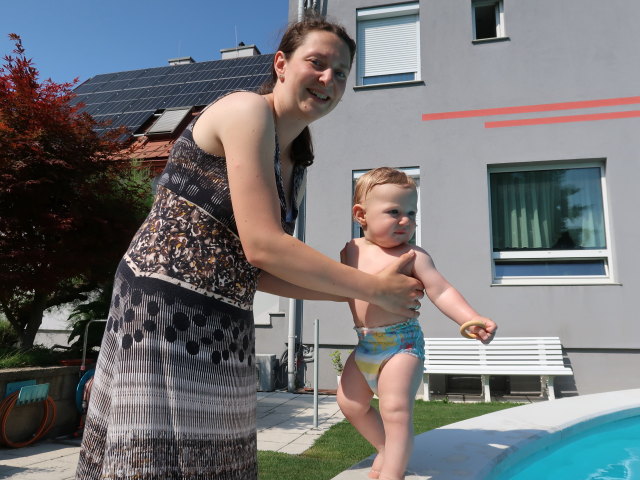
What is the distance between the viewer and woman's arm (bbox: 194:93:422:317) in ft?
3.51

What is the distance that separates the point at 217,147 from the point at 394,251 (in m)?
0.92

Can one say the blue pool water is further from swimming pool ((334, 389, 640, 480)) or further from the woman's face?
the woman's face

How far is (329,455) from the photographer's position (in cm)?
392

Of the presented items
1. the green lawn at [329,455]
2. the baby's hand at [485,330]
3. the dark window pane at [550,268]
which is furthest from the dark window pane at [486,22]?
the baby's hand at [485,330]

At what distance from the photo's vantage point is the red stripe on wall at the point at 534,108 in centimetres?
752

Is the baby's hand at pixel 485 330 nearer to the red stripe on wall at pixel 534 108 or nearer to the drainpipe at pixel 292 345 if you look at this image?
the drainpipe at pixel 292 345

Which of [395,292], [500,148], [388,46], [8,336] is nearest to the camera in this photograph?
[395,292]

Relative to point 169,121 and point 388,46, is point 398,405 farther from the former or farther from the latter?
point 169,121

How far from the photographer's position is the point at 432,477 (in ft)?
7.02

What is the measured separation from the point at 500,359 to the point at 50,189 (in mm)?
5988

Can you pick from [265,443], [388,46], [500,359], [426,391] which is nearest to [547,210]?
[500,359]

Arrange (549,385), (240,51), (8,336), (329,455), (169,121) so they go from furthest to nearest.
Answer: (240,51)
(169,121)
(549,385)
(8,336)
(329,455)

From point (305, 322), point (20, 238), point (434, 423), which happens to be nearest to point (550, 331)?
point (434, 423)

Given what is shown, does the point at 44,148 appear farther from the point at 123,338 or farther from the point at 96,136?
the point at 123,338
